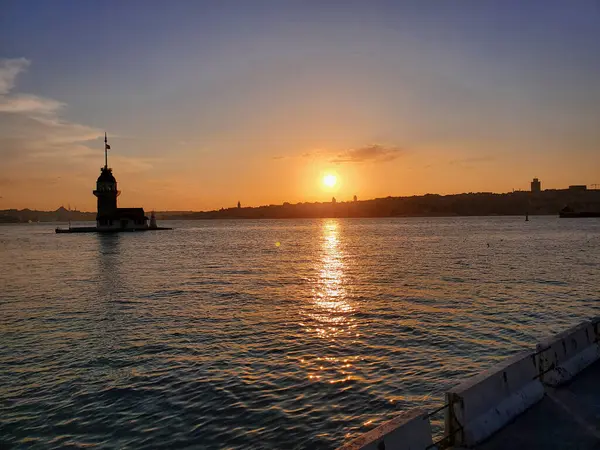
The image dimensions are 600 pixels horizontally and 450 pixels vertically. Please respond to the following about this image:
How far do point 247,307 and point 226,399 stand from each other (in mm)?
13365

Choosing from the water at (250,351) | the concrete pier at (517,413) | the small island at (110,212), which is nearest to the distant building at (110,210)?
the small island at (110,212)

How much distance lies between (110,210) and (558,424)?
138 meters

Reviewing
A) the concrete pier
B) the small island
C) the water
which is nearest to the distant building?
the small island

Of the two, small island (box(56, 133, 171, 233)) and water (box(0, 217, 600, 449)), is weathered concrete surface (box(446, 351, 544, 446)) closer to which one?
water (box(0, 217, 600, 449))

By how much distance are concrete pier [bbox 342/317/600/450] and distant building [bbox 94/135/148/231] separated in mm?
132508

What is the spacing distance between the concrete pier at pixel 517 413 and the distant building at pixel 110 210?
5217 inches

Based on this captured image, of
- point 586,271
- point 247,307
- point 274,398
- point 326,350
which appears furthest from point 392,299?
point 586,271

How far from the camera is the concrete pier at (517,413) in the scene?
5.52m

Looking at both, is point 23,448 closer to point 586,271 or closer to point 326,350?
point 326,350

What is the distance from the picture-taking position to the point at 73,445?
10.1 meters

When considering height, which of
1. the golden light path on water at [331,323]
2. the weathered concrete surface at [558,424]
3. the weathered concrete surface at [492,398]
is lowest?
the golden light path on water at [331,323]

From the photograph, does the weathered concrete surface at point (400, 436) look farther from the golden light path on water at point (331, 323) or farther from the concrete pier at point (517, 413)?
the golden light path on water at point (331, 323)

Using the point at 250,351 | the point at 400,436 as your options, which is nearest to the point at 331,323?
the point at 250,351

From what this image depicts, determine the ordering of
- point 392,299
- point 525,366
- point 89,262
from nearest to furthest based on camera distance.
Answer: point 525,366 → point 392,299 → point 89,262
